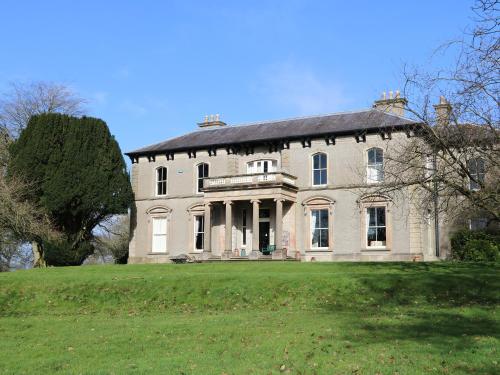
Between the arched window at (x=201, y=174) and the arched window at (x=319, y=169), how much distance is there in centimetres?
763

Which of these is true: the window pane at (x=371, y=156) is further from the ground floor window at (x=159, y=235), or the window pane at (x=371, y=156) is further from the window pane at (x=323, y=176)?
the ground floor window at (x=159, y=235)

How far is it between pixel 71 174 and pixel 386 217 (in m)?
19.0

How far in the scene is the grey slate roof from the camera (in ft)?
114

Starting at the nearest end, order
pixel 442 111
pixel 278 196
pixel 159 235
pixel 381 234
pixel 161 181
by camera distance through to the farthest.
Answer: pixel 442 111, pixel 381 234, pixel 278 196, pixel 159 235, pixel 161 181

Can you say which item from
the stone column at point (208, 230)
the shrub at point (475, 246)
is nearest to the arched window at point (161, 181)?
the stone column at point (208, 230)

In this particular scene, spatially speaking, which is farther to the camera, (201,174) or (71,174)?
(201,174)

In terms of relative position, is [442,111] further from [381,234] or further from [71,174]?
[71,174]

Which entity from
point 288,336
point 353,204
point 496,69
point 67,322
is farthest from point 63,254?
point 496,69

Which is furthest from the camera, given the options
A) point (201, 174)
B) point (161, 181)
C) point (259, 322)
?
point (161, 181)

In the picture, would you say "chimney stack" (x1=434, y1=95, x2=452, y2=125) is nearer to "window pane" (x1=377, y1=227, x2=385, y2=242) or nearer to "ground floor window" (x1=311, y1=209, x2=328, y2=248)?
"window pane" (x1=377, y1=227, x2=385, y2=242)

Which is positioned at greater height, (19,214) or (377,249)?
(19,214)

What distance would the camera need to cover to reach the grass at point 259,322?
987 centimetres

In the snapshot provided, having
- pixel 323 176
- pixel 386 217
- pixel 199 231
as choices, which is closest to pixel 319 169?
pixel 323 176

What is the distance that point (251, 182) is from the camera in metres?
35.6
